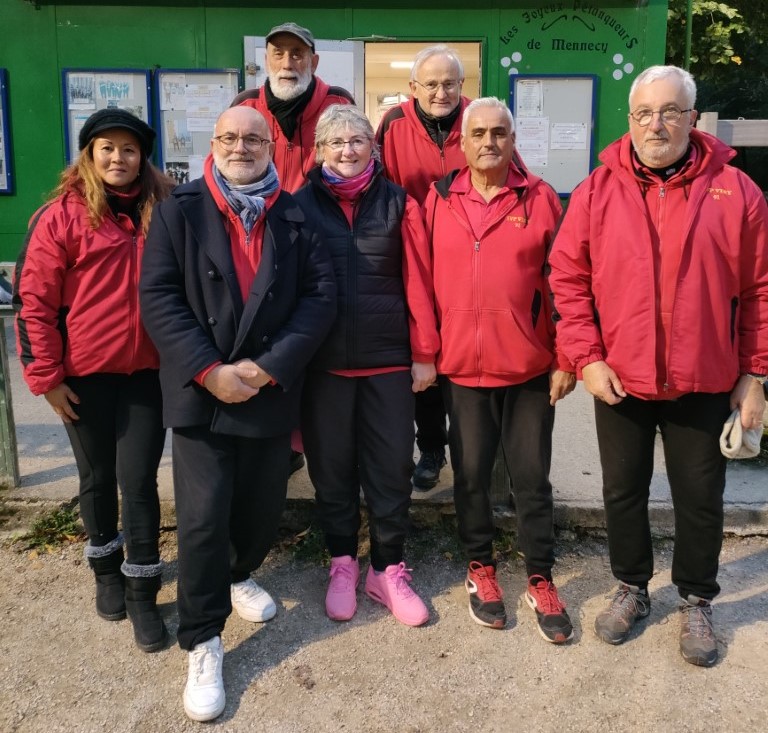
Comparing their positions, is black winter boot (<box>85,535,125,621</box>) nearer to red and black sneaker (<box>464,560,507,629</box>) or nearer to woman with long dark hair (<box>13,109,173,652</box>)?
woman with long dark hair (<box>13,109,173,652</box>)

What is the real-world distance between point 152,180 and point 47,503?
6.24 feet

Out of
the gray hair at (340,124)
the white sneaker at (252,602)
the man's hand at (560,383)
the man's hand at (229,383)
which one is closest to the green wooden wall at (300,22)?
the gray hair at (340,124)

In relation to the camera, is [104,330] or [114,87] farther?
[114,87]

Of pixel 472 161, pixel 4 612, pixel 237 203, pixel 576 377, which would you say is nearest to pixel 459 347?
pixel 576 377

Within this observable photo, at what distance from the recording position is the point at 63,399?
2797mm

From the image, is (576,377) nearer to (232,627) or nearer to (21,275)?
(232,627)

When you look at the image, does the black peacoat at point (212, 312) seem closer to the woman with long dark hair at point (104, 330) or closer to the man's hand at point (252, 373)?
the man's hand at point (252, 373)

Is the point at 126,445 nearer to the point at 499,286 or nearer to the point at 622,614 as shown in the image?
the point at 499,286

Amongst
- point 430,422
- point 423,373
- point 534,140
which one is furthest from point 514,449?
point 534,140

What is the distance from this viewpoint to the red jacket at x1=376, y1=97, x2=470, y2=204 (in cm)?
339

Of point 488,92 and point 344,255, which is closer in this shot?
point 344,255

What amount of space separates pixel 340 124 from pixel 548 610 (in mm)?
2086

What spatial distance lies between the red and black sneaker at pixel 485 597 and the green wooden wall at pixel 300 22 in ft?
19.1

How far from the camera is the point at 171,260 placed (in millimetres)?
2600
